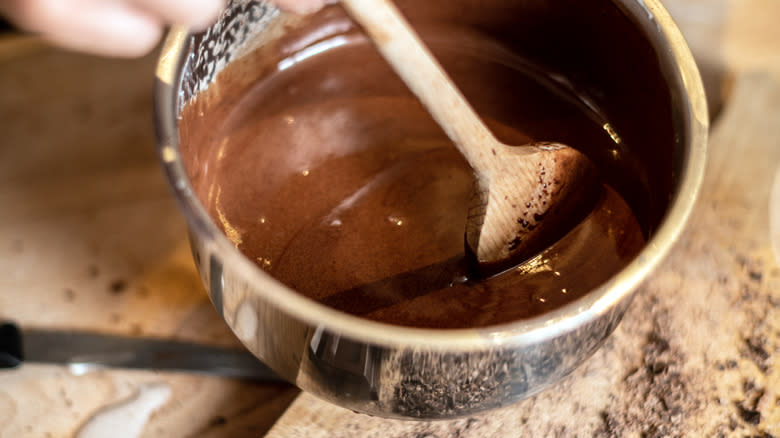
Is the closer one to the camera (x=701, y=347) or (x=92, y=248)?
(x=701, y=347)

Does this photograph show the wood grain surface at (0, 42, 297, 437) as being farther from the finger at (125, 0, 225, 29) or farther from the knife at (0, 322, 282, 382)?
the finger at (125, 0, 225, 29)

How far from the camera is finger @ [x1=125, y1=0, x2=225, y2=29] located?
48 centimetres

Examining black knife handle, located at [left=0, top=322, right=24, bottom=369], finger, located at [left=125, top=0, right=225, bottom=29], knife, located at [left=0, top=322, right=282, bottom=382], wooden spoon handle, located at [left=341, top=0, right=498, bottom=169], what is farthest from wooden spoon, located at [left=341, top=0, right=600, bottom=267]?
black knife handle, located at [left=0, top=322, right=24, bottom=369]

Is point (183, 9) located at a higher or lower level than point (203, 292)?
higher

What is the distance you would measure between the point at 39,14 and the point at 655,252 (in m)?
0.44

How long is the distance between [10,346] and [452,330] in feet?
1.50

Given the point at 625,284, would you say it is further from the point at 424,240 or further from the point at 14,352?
the point at 14,352

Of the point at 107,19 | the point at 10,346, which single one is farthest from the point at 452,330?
the point at 10,346

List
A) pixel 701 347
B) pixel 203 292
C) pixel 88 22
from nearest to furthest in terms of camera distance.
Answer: pixel 88 22 → pixel 701 347 → pixel 203 292

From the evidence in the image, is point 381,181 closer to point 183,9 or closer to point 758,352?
point 183,9

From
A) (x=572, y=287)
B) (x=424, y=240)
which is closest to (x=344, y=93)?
(x=424, y=240)

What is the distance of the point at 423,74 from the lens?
0.56 metres


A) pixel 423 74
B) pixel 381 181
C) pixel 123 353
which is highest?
pixel 423 74

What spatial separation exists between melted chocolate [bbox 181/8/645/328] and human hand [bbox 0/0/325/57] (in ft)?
0.29
